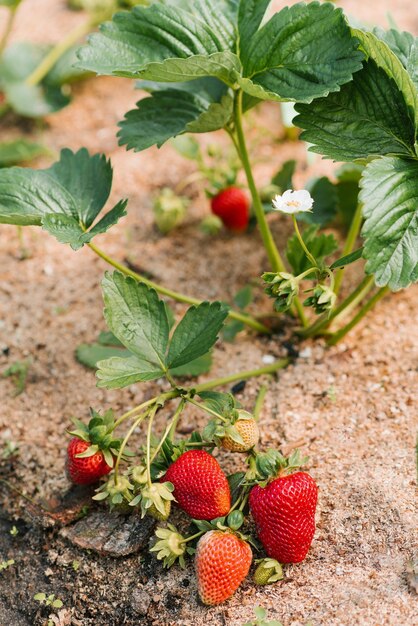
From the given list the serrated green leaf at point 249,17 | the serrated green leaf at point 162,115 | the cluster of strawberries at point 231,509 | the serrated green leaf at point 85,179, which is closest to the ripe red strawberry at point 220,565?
the cluster of strawberries at point 231,509

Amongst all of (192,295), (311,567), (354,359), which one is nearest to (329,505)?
(311,567)

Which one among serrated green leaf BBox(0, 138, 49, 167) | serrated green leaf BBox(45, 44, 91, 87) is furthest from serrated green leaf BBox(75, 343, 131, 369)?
serrated green leaf BBox(45, 44, 91, 87)

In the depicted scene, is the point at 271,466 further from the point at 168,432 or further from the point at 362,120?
the point at 362,120

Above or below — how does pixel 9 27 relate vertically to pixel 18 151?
above

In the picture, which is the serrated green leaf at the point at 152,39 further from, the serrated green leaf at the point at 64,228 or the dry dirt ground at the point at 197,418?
the dry dirt ground at the point at 197,418

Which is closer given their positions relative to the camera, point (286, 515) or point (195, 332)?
point (286, 515)

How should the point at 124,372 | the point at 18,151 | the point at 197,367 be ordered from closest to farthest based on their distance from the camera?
the point at 124,372
the point at 197,367
the point at 18,151

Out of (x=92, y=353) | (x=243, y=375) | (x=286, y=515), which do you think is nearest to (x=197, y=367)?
(x=243, y=375)
